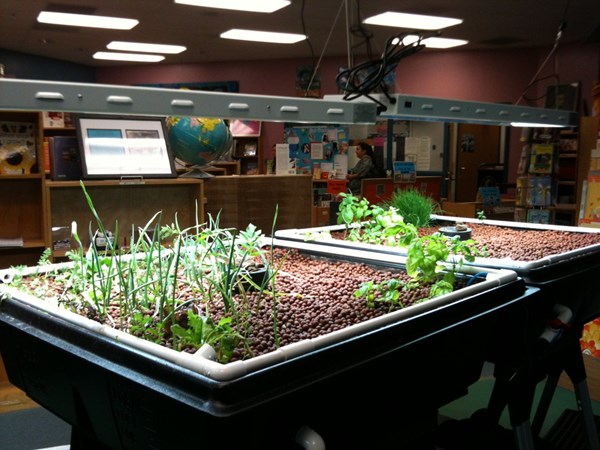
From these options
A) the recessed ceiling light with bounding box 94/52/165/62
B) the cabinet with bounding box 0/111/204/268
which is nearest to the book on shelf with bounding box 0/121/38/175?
the cabinet with bounding box 0/111/204/268

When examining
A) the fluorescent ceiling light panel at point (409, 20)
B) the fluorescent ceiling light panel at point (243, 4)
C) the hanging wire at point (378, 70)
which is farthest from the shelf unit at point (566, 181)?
the hanging wire at point (378, 70)

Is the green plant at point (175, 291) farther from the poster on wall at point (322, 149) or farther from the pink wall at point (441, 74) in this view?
the pink wall at point (441, 74)

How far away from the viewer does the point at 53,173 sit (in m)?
3.21

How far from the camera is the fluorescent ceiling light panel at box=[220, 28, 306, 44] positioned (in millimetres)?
8516

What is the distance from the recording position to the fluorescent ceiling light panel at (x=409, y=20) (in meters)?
7.36

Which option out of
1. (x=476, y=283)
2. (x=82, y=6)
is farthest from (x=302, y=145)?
(x=476, y=283)

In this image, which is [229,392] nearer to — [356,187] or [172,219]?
[172,219]

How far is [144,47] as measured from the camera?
9.81 m

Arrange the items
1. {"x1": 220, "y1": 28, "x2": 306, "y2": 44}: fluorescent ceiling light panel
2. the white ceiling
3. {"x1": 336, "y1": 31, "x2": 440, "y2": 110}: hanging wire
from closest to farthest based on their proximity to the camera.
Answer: {"x1": 336, "y1": 31, "x2": 440, "y2": 110}: hanging wire
the white ceiling
{"x1": 220, "y1": 28, "x2": 306, "y2": 44}: fluorescent ceiling light panel

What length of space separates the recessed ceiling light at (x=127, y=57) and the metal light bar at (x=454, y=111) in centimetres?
902

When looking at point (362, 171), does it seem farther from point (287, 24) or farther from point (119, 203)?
point (119, 203)

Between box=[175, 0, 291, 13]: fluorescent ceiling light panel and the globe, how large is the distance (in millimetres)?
3509

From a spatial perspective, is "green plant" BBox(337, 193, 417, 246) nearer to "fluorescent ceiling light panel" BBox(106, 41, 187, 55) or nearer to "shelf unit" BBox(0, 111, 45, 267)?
"shelf unit" BBox(0, 111, 45, 267)

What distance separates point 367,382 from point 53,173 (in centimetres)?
254
